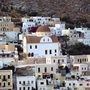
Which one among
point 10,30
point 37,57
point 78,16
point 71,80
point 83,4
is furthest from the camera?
point 83,4

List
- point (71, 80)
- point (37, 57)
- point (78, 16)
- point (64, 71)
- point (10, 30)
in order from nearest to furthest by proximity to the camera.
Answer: point (71, 80)
point (64, 71)
point (37, 57)
point (10, 30)
point (78, 16)

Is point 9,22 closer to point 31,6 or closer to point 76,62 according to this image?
point 76,62

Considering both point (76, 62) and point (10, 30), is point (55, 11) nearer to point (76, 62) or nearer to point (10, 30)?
point (10, 30)

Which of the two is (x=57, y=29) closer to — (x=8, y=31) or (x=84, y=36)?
(x=84, y=36)

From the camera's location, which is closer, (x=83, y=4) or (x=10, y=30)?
(x=10, y=30)

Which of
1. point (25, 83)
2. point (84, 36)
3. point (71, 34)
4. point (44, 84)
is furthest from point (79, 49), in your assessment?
point (25, 83)

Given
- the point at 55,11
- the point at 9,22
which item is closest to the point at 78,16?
the point at 55,11

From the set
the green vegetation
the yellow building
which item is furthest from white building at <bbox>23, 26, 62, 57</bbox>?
the yellow building

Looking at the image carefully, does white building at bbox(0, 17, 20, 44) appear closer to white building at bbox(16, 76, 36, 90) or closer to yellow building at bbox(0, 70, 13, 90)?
yellow building at bbox(0, 70, 13, 90)
